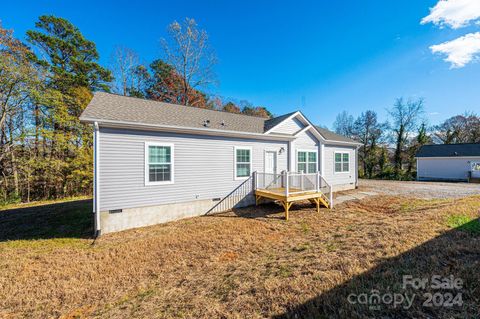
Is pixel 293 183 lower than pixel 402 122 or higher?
lower

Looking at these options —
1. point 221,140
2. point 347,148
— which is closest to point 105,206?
point 221,140

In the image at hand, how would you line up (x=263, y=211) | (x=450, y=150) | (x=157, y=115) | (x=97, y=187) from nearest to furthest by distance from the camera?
(x=97, y=187)
(x=157, y=115)
(x=263, y=211)
(x=450, y=150)

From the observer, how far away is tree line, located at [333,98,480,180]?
83.3 feet

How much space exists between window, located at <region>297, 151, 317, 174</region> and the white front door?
1.77 metres

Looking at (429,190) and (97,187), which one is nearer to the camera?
(97,187)

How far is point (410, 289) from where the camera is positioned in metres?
2.74

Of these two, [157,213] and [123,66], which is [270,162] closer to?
[157,213]

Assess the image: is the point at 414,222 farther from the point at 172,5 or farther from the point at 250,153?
the point at 172,5

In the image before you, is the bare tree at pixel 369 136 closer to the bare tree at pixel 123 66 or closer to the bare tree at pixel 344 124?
the bare tree at pixel 344 124

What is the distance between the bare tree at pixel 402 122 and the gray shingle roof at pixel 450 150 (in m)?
2.44

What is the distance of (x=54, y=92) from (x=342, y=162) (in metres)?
20.3

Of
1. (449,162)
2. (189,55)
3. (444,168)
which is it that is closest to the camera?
(189,55)

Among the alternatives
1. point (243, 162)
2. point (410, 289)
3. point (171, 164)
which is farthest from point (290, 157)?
point (410, 289)

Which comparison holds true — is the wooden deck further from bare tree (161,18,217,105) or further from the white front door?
bare tree (161,18,217,105)
